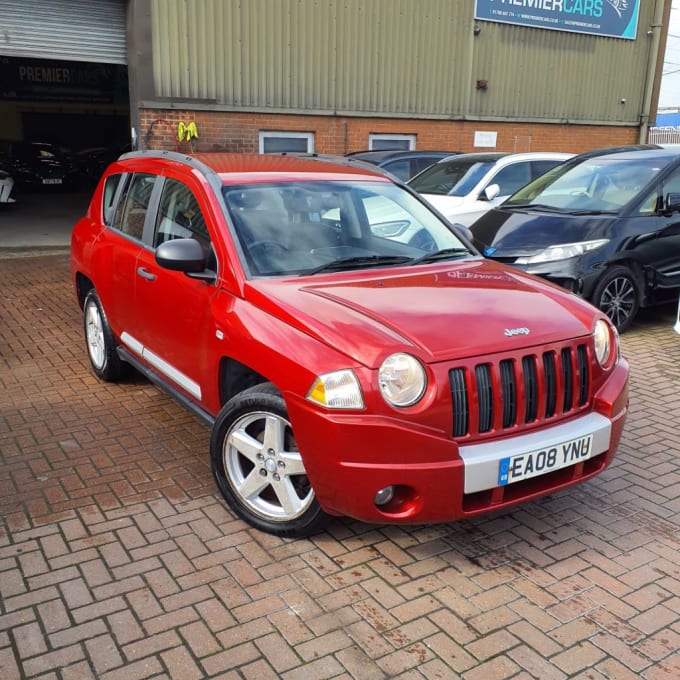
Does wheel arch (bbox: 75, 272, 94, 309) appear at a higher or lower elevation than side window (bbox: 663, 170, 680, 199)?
lower

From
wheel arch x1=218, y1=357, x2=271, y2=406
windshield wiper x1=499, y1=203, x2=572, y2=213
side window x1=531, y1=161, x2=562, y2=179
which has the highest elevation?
side window x1=531, y1=161, x2=562, y2=179

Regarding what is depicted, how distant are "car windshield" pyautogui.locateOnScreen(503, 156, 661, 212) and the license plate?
4.49 metres

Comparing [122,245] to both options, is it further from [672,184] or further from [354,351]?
[672,184]

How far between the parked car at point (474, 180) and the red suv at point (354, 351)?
4377 millimetres

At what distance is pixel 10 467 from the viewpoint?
14.0ft

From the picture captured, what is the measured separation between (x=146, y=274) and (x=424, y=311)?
2.03 metres

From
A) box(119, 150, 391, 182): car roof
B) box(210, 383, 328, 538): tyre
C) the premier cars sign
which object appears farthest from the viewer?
the premier cars sign

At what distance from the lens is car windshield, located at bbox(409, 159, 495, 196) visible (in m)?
9.40

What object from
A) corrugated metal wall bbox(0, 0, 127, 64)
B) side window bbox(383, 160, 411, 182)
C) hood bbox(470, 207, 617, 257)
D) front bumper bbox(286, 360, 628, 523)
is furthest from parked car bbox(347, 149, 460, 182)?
front bumper bbox(286, 360, 628, 523)

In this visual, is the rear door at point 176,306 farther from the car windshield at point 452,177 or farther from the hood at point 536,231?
the car windshield at point 452,177

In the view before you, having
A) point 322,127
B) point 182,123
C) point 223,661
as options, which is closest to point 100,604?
point 223,661

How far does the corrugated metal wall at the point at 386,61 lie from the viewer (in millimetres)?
12984

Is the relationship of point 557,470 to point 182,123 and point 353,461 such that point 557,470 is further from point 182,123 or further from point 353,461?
point 182,123

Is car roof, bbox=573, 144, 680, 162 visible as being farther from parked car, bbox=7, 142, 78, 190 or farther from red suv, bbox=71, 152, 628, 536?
parked car, bbox=7, 142, 78, 190
